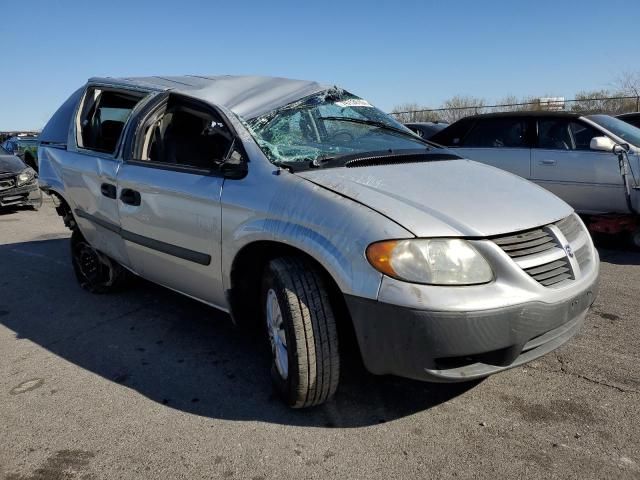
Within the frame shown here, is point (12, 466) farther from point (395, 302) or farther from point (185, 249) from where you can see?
point (395, 302)

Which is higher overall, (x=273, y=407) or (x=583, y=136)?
(x=583, y=136)

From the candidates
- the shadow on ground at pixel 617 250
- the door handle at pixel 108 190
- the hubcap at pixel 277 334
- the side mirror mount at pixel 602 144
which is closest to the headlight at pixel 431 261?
the hubcap at pixel 277 334

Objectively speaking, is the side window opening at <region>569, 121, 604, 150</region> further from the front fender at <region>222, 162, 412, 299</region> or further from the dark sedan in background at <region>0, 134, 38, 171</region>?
the dark sedan in background at <region>0, 134, 38, 171</region>

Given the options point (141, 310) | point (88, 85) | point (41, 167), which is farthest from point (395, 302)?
point (41, 167)

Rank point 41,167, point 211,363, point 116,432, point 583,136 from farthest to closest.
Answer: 1. point 583,136
2. point 41,167
3. point 211,363
4. point 116,432

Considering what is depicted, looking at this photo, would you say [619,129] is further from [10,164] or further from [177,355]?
[10,164]

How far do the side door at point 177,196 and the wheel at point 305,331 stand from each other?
24.3 inches

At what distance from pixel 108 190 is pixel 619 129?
586cm

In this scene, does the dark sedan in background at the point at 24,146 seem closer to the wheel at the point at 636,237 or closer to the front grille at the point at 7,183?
the front grille at the point at 7,183

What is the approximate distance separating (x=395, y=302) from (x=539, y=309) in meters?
0.65

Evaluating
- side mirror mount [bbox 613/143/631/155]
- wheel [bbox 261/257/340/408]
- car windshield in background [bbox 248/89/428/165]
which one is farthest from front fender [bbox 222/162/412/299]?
side mirror mount [bbox 613/143/631/155]

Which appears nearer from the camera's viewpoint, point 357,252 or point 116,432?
point 357,252

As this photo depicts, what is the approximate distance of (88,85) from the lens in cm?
465

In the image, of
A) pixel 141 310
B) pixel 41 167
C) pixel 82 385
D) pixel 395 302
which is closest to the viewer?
pixel 395 302
